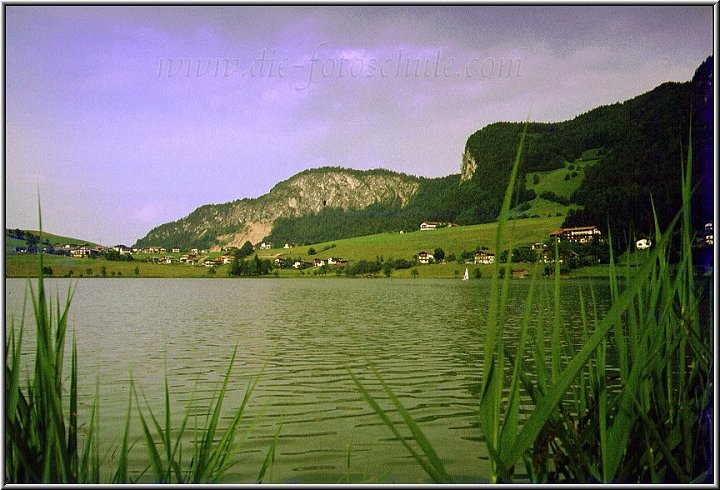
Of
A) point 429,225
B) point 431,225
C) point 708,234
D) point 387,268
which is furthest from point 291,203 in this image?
point 708,234

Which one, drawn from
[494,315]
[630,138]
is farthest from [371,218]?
[494,315]

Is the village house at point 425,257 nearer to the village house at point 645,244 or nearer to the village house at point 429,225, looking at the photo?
the village house at point 429,225

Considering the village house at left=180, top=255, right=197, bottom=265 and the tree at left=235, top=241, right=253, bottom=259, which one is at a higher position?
the tree at left=235, top=241, right=253, bottom=259

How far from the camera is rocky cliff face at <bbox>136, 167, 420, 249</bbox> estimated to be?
167ft

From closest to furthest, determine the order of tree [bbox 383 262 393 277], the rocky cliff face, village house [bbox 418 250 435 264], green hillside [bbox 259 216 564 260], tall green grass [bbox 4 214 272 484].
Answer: tall green grass [bbox 4 214 272 484] → green hillside [bbox 259 216 564 260] → village house [bbox 418 250 435 264] → the rocky cliff face → tree [bbox 383 262 393 277]

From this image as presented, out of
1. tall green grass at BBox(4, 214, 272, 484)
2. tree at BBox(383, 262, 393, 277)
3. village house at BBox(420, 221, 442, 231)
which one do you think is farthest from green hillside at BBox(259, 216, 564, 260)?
tall green grass at BBox(4, 214, 272, 484)

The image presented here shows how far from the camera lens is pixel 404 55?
4.07 metres

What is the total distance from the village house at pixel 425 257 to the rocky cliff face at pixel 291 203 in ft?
15.4

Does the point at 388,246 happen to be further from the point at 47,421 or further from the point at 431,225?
the point at 47,421

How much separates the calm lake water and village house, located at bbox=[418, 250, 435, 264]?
21.8m

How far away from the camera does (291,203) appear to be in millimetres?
82312

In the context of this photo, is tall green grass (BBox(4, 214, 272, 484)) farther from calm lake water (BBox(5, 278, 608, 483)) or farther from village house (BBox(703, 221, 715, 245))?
village house (BBox(703, 221, 715, 245))

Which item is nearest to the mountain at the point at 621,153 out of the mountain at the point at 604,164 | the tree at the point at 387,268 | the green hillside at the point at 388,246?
the mountain at the point at 604,164

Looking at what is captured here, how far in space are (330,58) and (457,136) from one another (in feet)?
6.35
